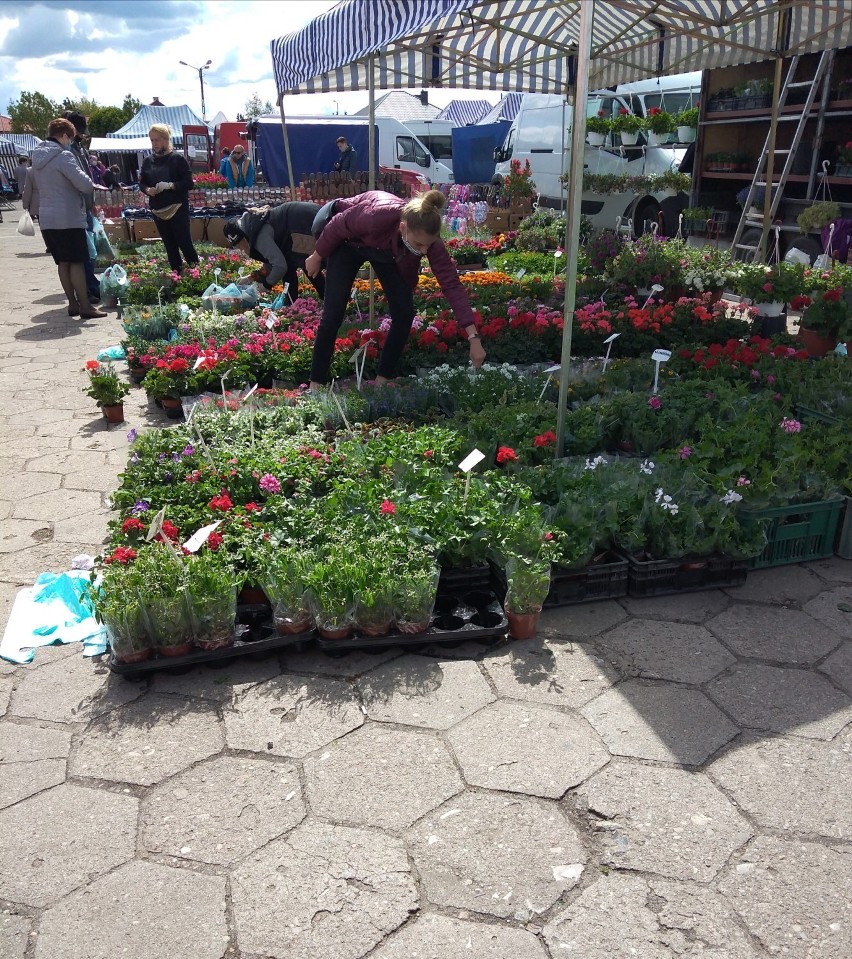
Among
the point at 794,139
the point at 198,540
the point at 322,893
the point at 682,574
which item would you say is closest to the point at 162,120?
the point at 794,139

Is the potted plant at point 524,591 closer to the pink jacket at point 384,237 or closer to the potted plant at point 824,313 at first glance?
the pink jacket at point 384,237

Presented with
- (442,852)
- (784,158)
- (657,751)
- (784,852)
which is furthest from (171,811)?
(784,158)

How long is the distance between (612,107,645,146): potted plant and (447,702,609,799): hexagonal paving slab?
43.5ft

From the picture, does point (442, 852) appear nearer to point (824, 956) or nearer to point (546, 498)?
point (824, 956)

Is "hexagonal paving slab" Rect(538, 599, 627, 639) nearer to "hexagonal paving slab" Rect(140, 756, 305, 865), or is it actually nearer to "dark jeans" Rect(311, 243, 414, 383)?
"hexagonal paving slab" Rect(140, 756, 305, 865)

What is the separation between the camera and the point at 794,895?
6.56ft

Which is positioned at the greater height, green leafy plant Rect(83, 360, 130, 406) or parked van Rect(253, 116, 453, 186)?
parked van Rect(253, 116, 453, 186)

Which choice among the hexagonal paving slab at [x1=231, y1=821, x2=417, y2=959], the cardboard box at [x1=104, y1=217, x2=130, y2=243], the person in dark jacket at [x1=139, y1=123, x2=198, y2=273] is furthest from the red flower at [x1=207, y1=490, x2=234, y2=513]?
the cardboard box at [x1=104, y1=217, x2=130, y2=243]

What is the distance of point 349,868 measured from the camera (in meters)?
2.10

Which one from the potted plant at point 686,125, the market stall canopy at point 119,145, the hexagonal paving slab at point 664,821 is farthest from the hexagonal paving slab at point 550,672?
the market stall canopy at point 119,145

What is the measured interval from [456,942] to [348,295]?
3998 millimetres

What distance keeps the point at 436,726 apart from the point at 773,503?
74.5 inches

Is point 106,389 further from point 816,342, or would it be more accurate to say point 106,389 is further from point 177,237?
point 816,342

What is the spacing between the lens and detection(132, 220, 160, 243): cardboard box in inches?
512
